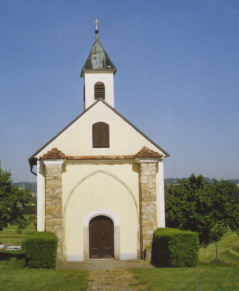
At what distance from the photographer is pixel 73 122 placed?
819 inches

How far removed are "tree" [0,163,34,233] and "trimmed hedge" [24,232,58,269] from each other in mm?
4038

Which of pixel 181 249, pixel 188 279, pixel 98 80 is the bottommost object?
pixel 188 279

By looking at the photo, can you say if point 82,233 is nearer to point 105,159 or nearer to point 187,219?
point 105,159

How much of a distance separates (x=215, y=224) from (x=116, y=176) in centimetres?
1472

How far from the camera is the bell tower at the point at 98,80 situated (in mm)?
23636

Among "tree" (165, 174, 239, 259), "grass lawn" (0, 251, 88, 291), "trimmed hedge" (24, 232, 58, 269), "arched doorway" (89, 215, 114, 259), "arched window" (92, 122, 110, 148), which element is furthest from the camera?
"tree" (165, 174, 239, 259)

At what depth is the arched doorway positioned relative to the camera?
20203mm

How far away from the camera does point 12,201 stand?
20672 mm

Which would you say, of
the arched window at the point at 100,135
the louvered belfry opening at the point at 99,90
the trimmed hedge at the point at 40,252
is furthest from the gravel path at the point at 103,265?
the louvered belfry opening at the point at 99,90

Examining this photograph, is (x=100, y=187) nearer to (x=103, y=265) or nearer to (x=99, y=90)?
(x=103, y=265)

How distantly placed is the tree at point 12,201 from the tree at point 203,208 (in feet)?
46.1

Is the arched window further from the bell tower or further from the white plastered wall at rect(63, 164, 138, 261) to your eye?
the bell tower

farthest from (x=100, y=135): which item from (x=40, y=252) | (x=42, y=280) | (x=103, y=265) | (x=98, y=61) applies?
(x=42, y=280)

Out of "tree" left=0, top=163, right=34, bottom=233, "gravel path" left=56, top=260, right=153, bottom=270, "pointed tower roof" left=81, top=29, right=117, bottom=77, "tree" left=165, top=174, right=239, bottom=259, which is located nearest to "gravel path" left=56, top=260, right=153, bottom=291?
"gravel path" left=56, top=260, right=153, bottom=270
